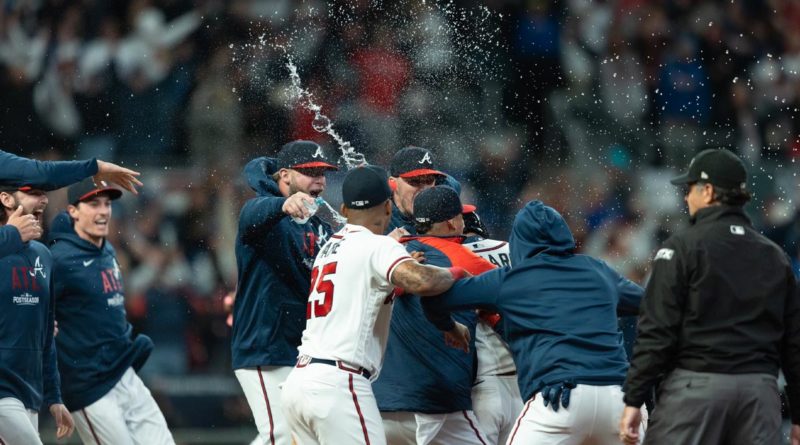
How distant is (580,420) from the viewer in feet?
17.6

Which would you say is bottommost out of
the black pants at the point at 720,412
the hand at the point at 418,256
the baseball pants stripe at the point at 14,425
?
the baseball pants stripe at the point at 14,425

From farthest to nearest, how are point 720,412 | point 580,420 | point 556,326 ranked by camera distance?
point 556,326
point 580,420
point 720,412

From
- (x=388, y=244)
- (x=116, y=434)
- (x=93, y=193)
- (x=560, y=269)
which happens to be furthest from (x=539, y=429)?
(x=93, y=193)

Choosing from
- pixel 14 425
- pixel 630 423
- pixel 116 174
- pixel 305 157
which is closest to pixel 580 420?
pixel 630 423

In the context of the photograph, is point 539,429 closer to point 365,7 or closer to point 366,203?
point 366,203

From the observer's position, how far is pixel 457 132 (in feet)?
42.3

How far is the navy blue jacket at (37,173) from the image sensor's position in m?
6.75

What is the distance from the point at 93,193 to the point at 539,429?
418 centimetres

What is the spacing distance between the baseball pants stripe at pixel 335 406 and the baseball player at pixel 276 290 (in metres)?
1.58

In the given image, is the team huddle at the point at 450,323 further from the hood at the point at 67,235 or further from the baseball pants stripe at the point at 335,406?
the hood at the point at 67,235

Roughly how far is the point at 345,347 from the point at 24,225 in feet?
7.89

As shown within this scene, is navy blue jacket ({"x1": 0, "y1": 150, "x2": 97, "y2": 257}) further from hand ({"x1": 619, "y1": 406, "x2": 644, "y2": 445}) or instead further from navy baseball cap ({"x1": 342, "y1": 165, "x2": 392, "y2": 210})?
hand ({"x1": 619, "y1": 406, "x2": 644, "y2": 445})

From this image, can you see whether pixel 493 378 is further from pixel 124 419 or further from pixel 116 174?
pixel 124 419

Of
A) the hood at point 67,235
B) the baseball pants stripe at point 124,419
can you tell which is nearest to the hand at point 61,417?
the baseball pants stripe at point 124,419
